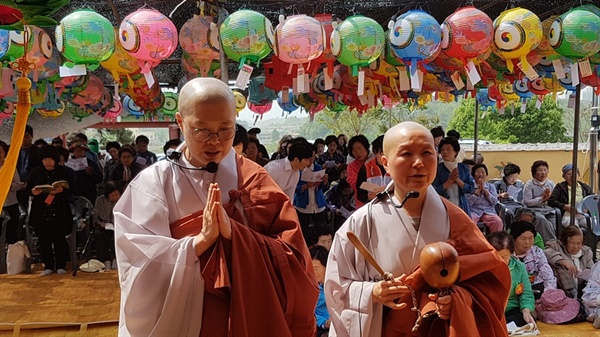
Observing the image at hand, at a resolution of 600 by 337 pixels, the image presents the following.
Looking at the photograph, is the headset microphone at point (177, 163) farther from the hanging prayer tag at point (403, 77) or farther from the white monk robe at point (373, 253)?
the hanging prayer tag at point (403, 77)

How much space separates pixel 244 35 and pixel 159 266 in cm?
284

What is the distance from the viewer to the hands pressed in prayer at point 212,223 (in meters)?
1.96

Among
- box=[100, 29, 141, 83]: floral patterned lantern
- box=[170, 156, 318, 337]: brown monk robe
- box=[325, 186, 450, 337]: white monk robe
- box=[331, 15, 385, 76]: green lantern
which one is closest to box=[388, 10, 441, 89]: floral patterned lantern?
box=[331, 15, 385, 76]: green lantern

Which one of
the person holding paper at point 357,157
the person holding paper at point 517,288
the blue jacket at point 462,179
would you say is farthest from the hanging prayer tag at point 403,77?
the person holding paper at point 517,288

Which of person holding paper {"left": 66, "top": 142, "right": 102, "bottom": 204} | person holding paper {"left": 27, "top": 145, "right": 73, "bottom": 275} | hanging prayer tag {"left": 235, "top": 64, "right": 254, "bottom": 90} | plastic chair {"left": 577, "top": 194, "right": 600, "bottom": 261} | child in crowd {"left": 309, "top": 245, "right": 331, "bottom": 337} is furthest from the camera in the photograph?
person holding paper {"left": 66, "top": 142, "right": 102, "bottom": 204}

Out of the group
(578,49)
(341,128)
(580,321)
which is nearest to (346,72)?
(578,49)

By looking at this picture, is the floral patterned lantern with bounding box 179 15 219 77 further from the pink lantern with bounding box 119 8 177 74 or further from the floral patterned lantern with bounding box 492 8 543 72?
the floral patterned lantern with bounding box 492 8 543 72

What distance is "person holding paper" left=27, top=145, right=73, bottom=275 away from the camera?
6.59 m

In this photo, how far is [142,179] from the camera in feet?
→ 7.23

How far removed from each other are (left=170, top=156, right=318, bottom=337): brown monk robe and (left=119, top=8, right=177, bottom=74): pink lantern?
2.72 metres

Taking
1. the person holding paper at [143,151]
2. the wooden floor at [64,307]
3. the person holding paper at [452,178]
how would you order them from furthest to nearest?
the person holding paper at [143,151] → the person holding paper at [452,178] → the wooden floor at [64,307]

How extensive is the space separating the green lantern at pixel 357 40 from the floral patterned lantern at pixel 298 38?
0.62 ft

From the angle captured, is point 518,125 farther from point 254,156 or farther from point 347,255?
point 347,255

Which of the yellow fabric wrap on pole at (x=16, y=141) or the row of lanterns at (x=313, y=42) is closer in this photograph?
the yellow fabric wrap on pole at (x=16, y=141)
